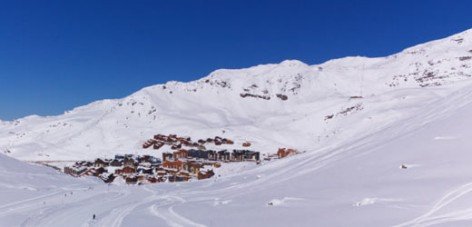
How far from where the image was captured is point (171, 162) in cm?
10569

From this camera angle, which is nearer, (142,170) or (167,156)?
(142,170)

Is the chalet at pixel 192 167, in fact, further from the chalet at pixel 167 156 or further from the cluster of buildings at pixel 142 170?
the chalet at pixel 167 156

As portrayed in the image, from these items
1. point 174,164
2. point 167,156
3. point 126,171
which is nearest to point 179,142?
point 167,156

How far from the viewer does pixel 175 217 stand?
24547 mm

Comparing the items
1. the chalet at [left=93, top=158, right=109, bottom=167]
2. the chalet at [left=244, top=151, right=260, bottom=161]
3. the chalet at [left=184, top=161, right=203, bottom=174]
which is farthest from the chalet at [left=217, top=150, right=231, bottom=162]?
the chalet at [left=93, top=158, right=109, bottom=167]

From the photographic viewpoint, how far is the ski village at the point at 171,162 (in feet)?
296

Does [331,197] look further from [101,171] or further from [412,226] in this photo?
[101,171]

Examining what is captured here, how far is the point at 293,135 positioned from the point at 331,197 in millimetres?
132274

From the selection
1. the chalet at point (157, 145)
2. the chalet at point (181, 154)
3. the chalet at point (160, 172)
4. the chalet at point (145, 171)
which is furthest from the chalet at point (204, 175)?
the chalet at point (157, 145)

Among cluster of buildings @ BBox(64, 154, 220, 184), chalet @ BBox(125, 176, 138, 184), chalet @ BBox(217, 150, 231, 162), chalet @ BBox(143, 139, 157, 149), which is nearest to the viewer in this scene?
chalet @ BBox(125, 176, 138, 184)

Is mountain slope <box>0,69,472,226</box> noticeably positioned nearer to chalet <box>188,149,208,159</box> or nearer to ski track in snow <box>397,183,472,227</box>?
ski track in snow <box>397,183,472,227</box>

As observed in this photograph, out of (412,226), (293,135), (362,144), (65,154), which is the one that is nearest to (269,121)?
(293,135)

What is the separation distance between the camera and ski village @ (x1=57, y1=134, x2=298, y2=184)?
9012cm

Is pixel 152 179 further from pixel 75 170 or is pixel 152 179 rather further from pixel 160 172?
pixel 75 170
